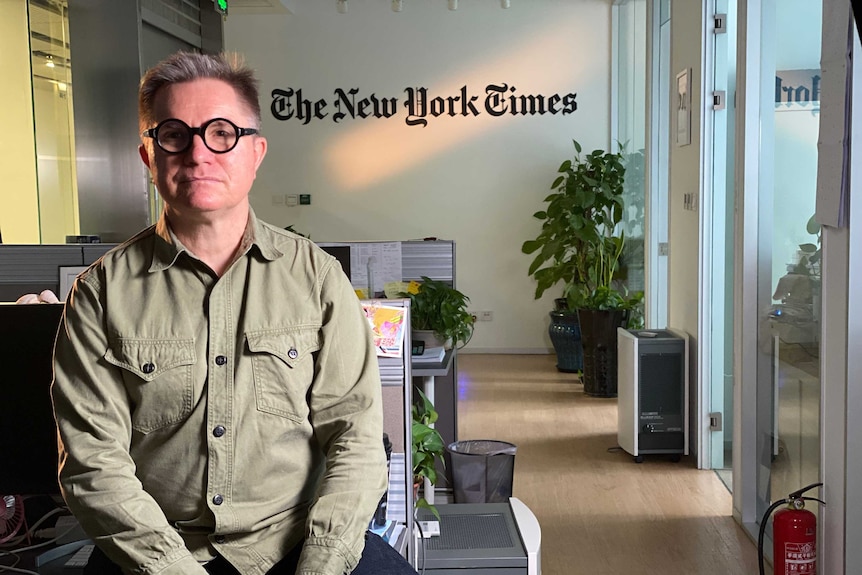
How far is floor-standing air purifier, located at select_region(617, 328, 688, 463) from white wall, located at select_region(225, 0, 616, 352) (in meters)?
3.72

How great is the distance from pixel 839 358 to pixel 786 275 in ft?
2.44

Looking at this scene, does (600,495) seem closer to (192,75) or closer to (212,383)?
(212,383)

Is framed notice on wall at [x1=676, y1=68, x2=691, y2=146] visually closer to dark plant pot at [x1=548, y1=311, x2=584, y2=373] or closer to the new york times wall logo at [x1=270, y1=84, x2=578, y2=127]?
dark plant pot at [x1=548, y1=311, x2=584, y2=373]

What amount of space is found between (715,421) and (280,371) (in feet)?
11.5

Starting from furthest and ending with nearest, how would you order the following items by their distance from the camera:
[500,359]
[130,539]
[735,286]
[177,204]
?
[500,359] → [735,286] → [177,204] → [130,539]

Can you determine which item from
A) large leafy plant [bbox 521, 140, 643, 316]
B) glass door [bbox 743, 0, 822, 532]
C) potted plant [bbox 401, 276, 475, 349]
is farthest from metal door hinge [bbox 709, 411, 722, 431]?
large leafy plant [bbox 521, 140, 643, 316]

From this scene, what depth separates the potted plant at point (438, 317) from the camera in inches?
155

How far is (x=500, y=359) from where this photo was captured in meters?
8.33

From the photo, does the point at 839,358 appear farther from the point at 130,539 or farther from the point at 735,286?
the point at 130,539

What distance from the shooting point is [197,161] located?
1610mm

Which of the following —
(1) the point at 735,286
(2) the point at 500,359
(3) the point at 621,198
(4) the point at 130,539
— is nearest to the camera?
(4) the point at 130,539

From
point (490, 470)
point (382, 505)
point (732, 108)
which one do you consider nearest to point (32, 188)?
point (490, 470)

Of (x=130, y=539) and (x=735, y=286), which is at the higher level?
(x=735, y=286)

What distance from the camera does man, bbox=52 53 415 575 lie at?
157 cm
